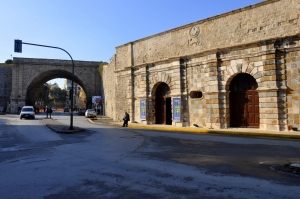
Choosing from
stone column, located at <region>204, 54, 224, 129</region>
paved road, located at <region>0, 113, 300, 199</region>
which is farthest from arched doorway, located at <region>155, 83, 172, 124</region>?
paved road, located at <region>0, 113, 300, 199</region>

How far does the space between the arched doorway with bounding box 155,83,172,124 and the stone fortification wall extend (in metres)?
2.46

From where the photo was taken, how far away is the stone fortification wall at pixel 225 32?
1365 centimetres

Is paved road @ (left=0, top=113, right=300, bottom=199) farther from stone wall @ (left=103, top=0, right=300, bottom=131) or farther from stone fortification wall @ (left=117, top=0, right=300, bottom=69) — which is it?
stone fortification wall @ (left=117, top=0, right=300, bottom=69)

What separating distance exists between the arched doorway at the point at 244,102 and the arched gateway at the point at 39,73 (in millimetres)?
33804

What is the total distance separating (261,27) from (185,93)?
6458mm

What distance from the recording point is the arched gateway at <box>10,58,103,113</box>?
43406 mm

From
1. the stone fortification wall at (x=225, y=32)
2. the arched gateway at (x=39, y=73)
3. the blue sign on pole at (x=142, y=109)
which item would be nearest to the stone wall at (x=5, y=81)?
the arched gateway at (x=39, y=73)

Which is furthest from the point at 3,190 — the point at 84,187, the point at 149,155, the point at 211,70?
the point at 211,70

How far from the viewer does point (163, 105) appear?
66.9 ft

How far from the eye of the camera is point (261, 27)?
47.4ft

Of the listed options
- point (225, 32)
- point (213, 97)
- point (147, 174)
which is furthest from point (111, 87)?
point (147, 174)

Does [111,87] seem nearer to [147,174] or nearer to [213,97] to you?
[213,97]

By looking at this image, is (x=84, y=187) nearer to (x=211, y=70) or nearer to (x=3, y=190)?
(x=3, y=190)

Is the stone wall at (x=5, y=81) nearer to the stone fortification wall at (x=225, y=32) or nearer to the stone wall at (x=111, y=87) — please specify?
the stone wall at (x=111, y=87)
